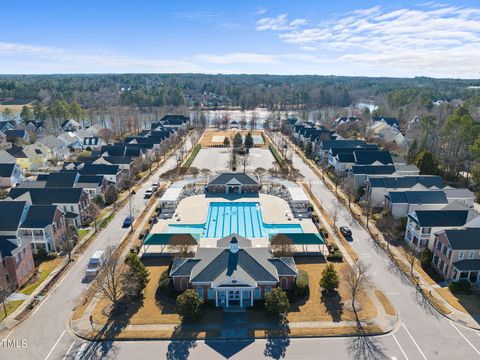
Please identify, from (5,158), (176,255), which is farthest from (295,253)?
(5,158)

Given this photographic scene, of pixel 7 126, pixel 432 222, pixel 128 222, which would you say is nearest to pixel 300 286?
pixel 432 222

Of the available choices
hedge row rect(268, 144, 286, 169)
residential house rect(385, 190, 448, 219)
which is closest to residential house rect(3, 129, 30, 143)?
hedge row rect(268, 144, 286, 169)

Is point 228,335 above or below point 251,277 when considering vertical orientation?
below

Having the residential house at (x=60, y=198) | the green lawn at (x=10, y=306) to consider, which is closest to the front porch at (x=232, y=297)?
the green lawn at (x=10, y=306)

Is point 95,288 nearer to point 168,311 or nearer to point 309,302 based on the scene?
point 168,311

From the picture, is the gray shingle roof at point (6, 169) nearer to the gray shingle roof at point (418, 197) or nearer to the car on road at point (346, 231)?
the car on road at point (346, 231)

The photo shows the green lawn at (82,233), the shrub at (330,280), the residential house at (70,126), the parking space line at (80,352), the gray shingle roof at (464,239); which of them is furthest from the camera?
the residential house at (70,126)

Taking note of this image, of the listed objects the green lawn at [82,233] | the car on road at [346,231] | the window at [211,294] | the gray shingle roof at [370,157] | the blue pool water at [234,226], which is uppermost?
the gray shingle roof at [370,157]
